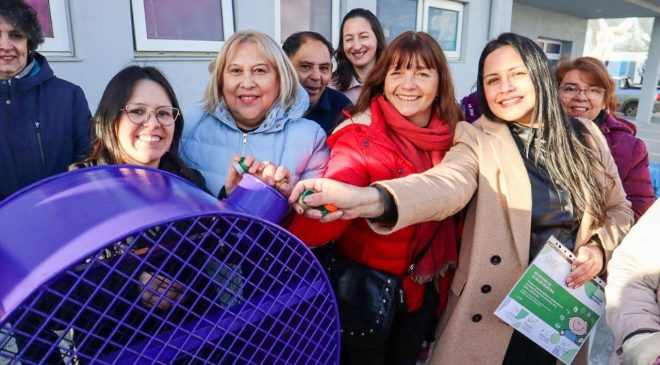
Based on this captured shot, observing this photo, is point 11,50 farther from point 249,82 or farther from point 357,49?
point 357,49

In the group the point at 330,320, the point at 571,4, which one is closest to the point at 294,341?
the point at 330,320

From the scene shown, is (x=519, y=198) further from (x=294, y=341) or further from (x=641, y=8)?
(x=641, y=8)

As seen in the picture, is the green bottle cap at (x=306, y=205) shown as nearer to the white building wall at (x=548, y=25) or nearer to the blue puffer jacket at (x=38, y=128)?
the blue puffer jacket at (x=38, y=128)

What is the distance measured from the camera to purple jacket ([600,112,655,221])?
1942mm

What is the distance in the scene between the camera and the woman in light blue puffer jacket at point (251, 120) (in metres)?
1.60

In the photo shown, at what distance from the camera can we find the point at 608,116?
2.19 metres

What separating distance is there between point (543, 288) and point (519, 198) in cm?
31

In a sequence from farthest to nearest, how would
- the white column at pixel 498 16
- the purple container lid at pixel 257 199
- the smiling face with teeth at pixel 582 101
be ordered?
1. the white column at pixel 498 16
2. the smiling face with teeth at pixel 582 101
3. the purple container lid at pixel 257 199

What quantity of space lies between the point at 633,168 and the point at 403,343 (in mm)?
1344

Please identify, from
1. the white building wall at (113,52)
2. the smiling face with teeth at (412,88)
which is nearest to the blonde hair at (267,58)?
the smiling face with teeth at (412,88)

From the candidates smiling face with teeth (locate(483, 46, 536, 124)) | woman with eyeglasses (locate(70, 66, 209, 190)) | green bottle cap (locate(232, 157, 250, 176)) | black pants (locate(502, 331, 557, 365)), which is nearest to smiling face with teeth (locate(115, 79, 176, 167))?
woman with eyeglasses (locate(70, 66, 209, 190))

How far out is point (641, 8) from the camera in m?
12.0

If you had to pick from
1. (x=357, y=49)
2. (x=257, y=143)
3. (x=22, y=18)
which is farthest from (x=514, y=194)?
(x=22, y=18)

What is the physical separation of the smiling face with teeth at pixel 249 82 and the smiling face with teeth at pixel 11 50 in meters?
1.03
